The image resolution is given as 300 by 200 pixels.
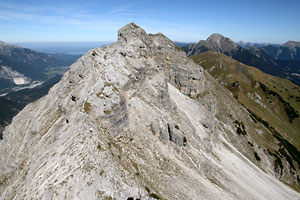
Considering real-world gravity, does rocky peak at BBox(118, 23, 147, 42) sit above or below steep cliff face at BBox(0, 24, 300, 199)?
above

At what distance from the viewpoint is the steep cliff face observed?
26177mm

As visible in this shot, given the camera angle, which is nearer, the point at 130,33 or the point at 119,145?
the point at 119,145

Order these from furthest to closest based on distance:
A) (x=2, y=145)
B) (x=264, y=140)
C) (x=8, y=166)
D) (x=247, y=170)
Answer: (x=264, y=140) < (x=247, y=170) < (x=2, y=145) < (x=8, y=166)

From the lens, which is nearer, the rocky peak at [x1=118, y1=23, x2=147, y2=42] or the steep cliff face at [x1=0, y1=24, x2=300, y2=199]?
the steep cliff face at [x1=0, y1=24, x2=300, y2=199]

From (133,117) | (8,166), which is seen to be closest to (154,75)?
(133,117)

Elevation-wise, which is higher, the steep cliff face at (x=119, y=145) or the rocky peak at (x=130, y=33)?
the rocky peak at (x=130, y=33)

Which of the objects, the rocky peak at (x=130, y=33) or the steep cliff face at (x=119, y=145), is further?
the rocky peak at (x=130, y=33)

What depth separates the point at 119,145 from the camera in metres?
37.2

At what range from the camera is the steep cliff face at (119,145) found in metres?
26.2

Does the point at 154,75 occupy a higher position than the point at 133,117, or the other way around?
the point at 154,75

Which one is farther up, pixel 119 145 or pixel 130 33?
pixel 130 33

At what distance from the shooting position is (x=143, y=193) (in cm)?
2673

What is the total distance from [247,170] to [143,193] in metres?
65.5

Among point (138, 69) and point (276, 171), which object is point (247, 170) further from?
point (138, 69)
